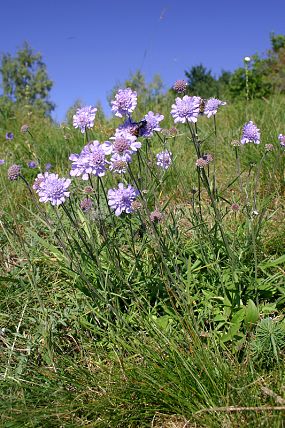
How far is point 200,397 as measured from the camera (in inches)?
56.7

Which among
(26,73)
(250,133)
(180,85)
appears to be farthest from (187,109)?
(26,73)

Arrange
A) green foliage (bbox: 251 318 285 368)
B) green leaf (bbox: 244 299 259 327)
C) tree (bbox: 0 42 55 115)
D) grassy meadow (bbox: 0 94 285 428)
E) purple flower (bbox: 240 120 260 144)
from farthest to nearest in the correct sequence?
tree (bbox: 0 42 55 115) → purple flower (bbox: 240 120 260 144) → green leaf (bbox: 244 299 259 327) → green foliage (bbox: 251 318 285 368) → grassy meadow (bbox: 0 94 285 428)

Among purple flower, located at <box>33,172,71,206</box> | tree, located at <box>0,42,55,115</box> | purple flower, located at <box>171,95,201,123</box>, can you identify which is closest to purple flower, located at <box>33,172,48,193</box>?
purple flower, located at <box>33,172,71,206</box>

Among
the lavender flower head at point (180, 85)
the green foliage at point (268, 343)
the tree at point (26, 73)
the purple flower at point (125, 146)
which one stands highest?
the tree at point (26, 73)

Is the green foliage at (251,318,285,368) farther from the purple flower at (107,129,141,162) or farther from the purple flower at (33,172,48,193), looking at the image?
the purple flower at (33,172,48,193)

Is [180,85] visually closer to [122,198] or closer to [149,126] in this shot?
[149,126]

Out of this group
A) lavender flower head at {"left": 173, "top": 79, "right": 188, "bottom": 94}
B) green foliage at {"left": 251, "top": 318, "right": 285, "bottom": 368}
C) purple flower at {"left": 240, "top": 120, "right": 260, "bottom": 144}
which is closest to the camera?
green foliage at {"left": 251, "top": 318, "right": 285, "bottom": 368}

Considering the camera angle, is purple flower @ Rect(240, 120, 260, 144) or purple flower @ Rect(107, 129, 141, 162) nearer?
purple flower @ Rect(107, 129, 141, 162)

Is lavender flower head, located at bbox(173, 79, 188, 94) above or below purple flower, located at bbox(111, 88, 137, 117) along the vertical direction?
above

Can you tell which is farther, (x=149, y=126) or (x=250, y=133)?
(x=250, y=133)

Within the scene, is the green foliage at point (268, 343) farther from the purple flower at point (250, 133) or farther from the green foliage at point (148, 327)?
the purple flower at point (250, 133)

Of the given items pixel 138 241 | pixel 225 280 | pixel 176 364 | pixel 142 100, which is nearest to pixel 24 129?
pixel 138 241

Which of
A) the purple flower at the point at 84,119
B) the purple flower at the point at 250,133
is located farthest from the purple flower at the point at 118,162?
the purple flower at the point at 250,133

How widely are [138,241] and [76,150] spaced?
1861 millimetres
